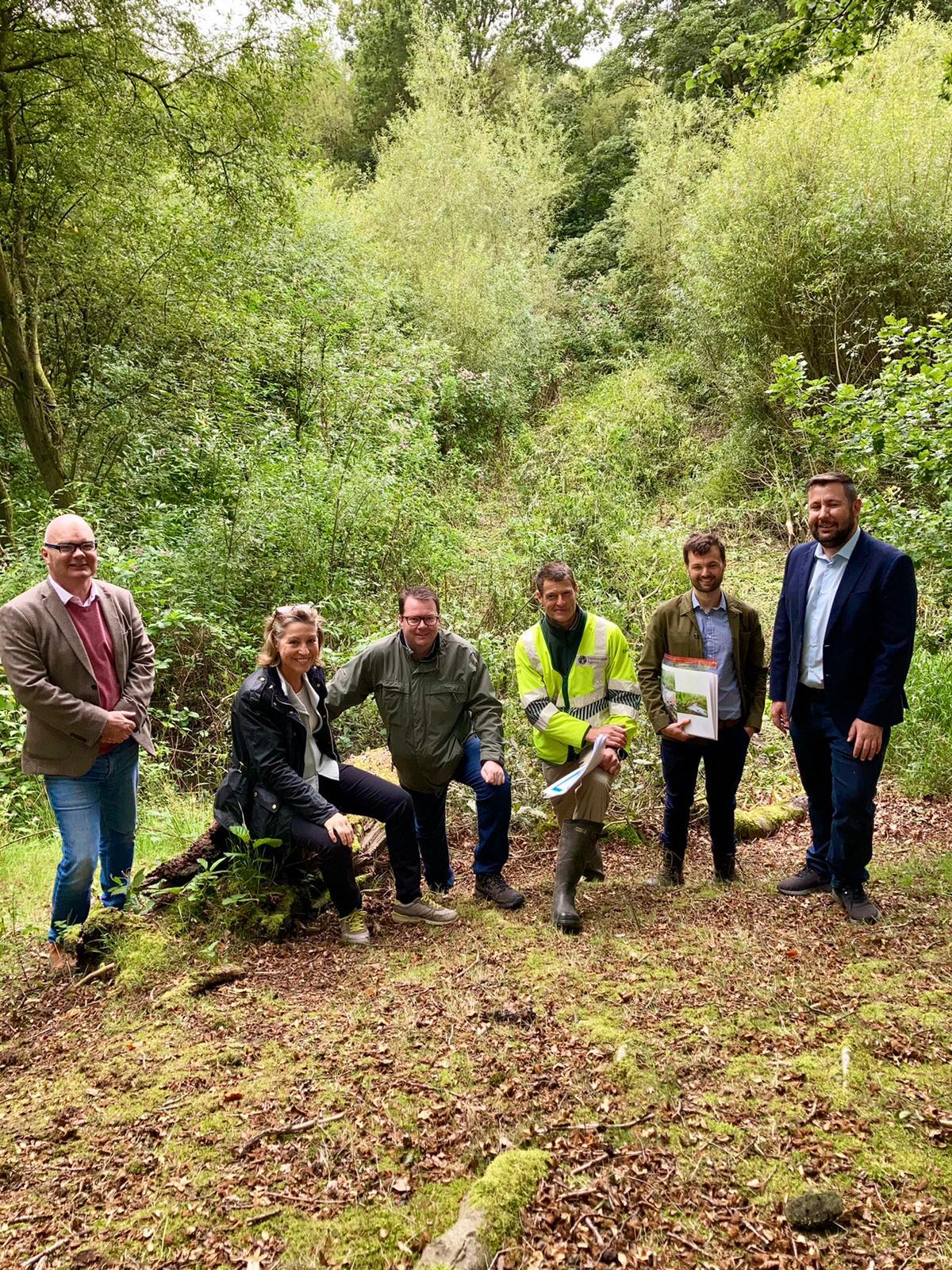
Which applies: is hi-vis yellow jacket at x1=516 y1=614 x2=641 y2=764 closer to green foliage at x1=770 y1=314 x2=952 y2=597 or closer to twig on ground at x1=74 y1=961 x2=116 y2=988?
twig on ground at x1=74 y1=961 x2=116 y2=988

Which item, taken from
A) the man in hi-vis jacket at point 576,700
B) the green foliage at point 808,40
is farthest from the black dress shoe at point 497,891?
the green foliage at point 808,40

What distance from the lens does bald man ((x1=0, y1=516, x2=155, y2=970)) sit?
10.2 ft

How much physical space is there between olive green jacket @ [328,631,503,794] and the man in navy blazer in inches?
57.3

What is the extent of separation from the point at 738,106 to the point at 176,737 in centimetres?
626

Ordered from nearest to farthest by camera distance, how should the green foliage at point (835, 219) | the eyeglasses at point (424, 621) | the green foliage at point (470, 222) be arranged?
the eyeglasses at point (424, 621) → the green foliage at point (835, 219) → the green foliage at point (470, 222)

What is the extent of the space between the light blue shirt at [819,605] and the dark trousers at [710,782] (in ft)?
1.57

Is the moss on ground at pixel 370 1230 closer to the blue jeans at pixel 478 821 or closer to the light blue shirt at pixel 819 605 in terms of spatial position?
the blue jeans at pixel 478 821

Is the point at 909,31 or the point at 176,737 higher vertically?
the point at 909,31

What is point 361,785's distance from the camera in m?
3.54

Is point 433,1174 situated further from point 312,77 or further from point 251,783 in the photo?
point 312,77

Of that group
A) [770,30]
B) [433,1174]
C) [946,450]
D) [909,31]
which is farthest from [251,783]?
[909,31]

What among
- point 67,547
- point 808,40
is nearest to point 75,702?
point 67,547

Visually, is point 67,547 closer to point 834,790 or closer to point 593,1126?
point 593,1126

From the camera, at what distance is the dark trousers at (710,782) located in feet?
12.2
